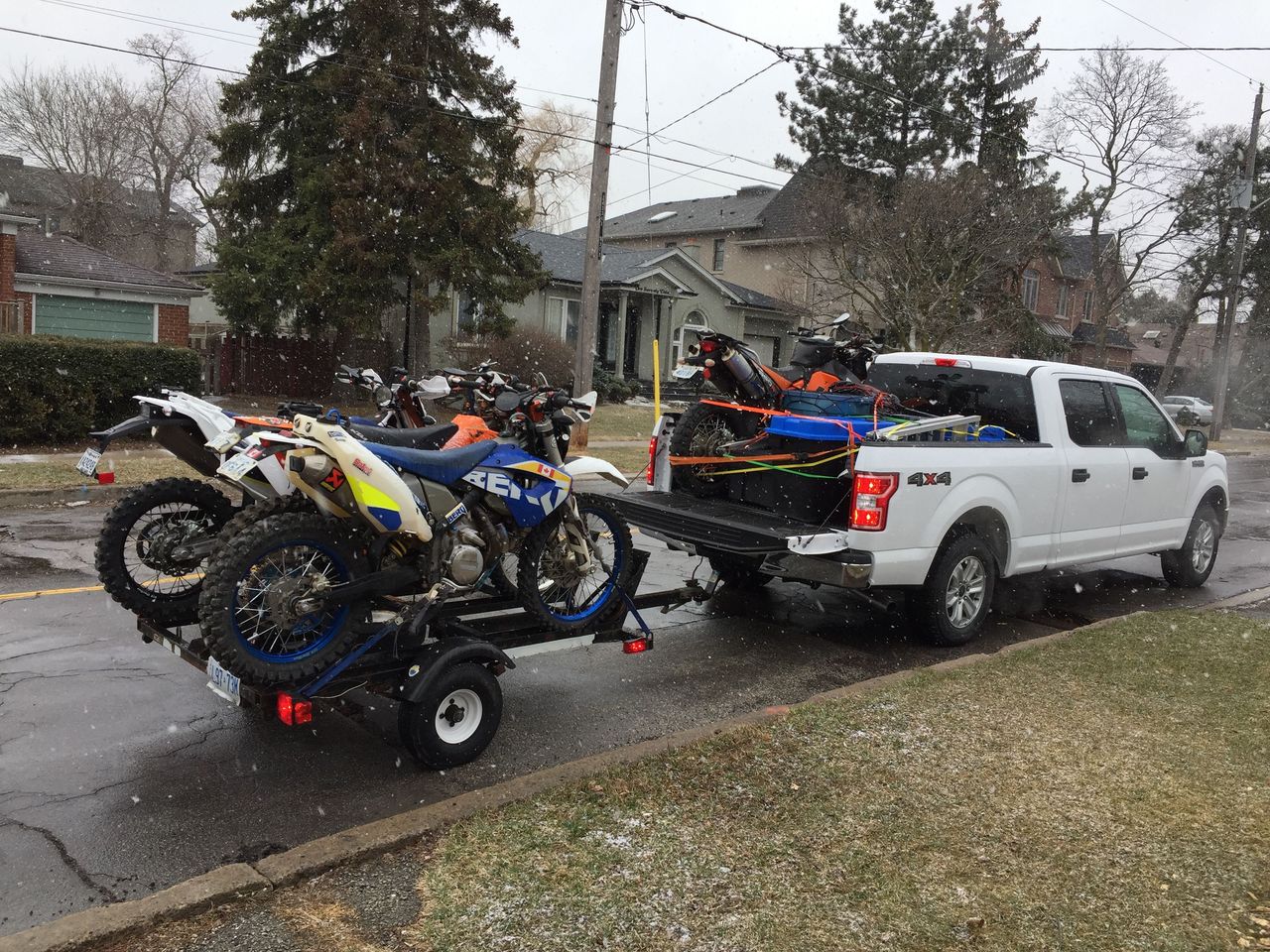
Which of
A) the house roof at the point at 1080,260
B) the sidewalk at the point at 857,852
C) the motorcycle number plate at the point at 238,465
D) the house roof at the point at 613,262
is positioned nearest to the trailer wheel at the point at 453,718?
the sidewalk at the point at 857,852

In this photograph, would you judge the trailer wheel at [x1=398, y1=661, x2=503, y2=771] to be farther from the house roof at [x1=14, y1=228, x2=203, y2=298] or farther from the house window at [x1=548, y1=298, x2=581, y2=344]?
the house window at [x1=548, y1=298, x2=581, y2=344]

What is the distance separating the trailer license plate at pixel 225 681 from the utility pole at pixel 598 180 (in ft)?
44.0

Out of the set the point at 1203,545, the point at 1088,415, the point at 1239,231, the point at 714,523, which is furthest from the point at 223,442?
the point at 1239,231

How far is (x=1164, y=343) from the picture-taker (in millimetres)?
79125

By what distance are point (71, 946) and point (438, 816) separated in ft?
4.21

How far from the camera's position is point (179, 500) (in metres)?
4.88

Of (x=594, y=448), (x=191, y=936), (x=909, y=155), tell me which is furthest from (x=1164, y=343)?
(x=191, y=936)

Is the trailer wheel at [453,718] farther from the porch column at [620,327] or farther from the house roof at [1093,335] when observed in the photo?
the house roof at [1093,335]

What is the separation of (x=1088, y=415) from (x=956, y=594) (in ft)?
6.69

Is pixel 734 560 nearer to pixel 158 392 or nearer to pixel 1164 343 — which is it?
pixel 158 392

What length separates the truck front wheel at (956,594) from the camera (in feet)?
21.5

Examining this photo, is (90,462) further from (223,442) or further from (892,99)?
(892,99)

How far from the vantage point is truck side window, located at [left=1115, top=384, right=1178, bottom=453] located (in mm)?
8086

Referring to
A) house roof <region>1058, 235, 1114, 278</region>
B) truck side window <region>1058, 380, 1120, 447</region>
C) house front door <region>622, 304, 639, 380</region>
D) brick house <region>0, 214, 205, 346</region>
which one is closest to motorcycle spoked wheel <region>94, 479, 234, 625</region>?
truck side window <region>1058, 380, 1120, 447</region>
